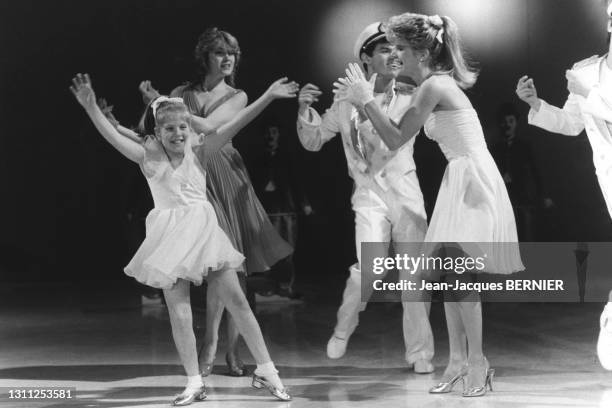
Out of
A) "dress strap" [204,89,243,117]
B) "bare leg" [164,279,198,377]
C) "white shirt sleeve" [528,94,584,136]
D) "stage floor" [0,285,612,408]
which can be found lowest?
"stage floor" [0,285,612,408]

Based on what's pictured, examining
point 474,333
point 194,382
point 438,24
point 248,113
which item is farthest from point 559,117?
point 194,382

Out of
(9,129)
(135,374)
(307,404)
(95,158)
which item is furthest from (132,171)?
(307,404)

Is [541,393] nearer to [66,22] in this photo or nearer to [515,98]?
[515,98]

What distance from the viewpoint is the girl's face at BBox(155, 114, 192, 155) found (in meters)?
4.39

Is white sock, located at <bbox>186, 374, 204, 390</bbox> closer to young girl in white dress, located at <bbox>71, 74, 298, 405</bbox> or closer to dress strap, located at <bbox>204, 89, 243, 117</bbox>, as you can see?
young girl in white dress, located at <bbox>71, 74, 298, 405</bbox>

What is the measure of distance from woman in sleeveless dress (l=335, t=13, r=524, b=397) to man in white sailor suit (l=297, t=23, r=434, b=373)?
48cm

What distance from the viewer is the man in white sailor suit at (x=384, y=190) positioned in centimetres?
485

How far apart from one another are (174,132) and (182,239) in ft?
1.50

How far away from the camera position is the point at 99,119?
4289mm

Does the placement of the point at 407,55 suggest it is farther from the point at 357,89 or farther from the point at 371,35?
the point at 371,35

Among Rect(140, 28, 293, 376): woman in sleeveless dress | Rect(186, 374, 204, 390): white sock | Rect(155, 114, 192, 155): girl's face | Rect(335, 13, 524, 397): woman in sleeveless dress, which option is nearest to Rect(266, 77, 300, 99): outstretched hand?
Rect(335, 13, 524, 397): woman in sleeveless dress

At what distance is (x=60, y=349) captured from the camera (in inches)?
228

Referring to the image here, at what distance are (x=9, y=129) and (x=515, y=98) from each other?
4160 millimetres

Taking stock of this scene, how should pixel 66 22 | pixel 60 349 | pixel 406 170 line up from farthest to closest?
1. pixel 66 22
2. pixel 60 349
3. pixel 406 170
